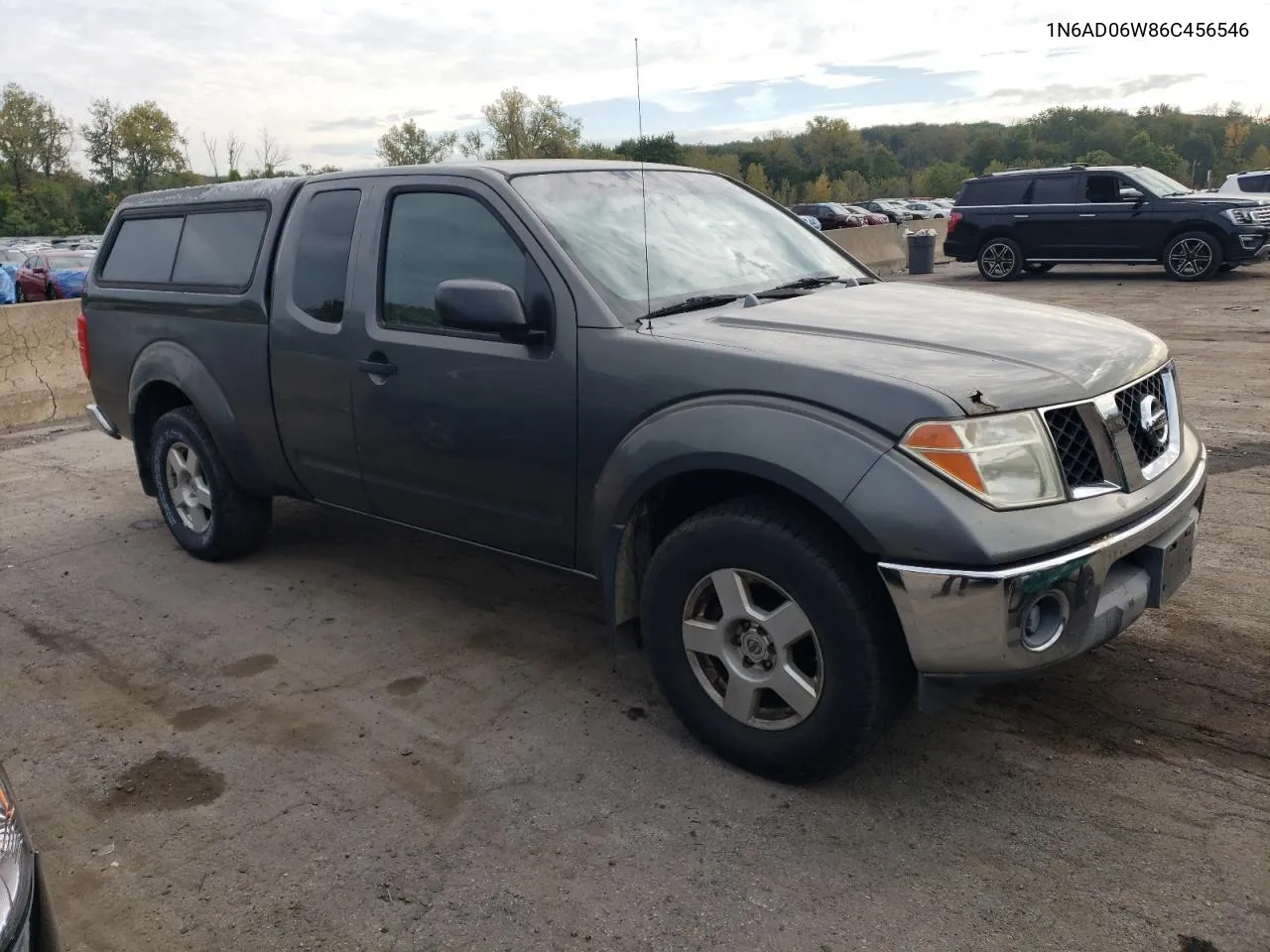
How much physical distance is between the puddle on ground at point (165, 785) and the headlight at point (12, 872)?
4.23 ft

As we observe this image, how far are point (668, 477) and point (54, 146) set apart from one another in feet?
271

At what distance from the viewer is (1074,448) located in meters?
2.87

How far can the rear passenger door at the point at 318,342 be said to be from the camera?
4.29 metres

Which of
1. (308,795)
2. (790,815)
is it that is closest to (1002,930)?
(790,815)

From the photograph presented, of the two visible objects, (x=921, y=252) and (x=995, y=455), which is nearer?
(x=995, y=455)

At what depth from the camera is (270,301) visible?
15.2ft

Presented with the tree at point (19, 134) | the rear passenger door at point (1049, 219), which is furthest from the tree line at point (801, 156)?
the rear passenger door at point (1049, 219)

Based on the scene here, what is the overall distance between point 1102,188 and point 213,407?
52.2ft

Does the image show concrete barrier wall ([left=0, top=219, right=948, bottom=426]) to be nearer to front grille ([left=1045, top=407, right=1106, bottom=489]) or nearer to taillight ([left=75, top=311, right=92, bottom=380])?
taillight ([left=75, top=311, right=92, bottom=380])

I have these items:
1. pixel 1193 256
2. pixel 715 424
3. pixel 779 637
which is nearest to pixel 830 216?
pixel 1193 256

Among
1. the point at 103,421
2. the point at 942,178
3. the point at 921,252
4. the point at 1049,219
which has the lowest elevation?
the point at 103,421

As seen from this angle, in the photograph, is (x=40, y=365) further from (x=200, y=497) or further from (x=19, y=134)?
(x=19, y=134)

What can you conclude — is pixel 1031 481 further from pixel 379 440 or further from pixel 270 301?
pixel 270 301

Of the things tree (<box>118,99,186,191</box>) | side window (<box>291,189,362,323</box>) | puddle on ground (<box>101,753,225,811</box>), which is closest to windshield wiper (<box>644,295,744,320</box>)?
side window (<box>291,189,362,323</box>)
